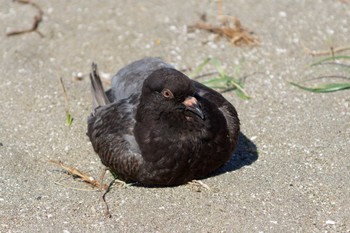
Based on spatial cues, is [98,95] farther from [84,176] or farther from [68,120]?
[84,176]

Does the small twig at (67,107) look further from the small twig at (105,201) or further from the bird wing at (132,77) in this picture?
the small twig at (105,201)

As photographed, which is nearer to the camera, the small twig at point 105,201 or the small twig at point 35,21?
the small twig at point 105,201

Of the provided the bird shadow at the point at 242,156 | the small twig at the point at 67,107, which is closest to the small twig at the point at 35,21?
the small twig at the point at 67,107

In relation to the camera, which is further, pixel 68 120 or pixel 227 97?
pixel 227 97

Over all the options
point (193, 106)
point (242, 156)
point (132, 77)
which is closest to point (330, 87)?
point (242, 156)

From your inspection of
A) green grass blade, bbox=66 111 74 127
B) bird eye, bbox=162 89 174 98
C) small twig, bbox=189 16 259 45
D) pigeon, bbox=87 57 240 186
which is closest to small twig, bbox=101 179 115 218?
pigeon, bbox=87 57 240 186

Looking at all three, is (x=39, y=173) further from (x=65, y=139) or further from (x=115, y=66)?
(x=115, y=66)

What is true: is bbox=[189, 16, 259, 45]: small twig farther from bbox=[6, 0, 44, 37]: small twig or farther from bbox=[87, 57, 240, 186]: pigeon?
bbox=[87, 57, 240, 186]: pigeon
